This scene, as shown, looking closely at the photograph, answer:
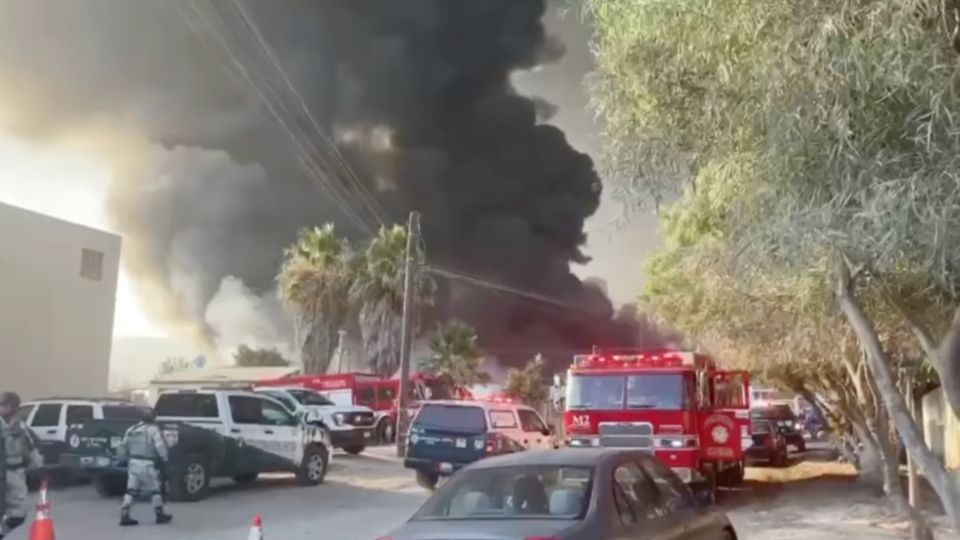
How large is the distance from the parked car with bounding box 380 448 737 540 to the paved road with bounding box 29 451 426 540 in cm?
699

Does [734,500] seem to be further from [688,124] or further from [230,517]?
[688,124]

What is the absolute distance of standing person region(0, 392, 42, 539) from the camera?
8.77m

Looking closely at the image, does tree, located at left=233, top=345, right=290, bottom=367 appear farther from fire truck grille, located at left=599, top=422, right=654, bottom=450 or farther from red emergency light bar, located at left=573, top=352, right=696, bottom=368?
fire truck grille, located at left=599, top=422, right=654, bottom=450

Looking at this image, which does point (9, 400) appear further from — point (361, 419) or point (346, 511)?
point (361, 419)

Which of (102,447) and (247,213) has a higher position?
(247,213)

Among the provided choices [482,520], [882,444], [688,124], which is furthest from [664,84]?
[882,444]

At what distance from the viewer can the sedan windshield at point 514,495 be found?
6348 millimetres

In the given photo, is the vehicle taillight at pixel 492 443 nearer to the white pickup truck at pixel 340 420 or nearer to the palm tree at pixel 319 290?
the white pickup truck at pixel 340 420

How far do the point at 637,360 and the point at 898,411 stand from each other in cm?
1105

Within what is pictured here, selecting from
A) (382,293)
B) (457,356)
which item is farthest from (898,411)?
(457,356)

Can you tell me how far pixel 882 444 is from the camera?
1600 cm

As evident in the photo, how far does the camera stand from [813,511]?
17672 millimetres

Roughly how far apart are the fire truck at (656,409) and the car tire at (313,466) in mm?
5115

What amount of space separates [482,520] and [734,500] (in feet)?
48.7
